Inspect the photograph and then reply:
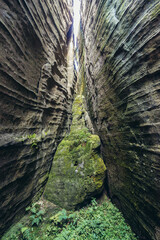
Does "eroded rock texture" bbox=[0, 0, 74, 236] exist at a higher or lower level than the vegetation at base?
higher

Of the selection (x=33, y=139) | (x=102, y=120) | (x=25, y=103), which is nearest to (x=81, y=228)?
(x=33, y=139)

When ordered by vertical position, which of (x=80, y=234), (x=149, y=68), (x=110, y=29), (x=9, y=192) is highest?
(x=110, y=29)

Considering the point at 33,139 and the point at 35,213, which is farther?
the point at 33,139

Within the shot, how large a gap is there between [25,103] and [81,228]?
5523mm

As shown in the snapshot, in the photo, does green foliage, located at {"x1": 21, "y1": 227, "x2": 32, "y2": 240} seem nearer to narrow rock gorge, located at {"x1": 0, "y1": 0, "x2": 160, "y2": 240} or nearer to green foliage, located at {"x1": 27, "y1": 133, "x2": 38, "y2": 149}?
narrow rock gorge, located at {"x1": 0, "y1": 0, "x2": 160, "y2": 240}

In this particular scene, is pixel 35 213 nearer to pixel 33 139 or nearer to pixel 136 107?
pixel 33 139

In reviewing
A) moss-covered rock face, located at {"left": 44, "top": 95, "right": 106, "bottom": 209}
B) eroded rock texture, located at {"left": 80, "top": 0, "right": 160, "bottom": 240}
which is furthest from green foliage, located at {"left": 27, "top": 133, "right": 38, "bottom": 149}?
eroded rock texture, located at {"left": 80, "top": 0, "right": 160, "bottom": 240}

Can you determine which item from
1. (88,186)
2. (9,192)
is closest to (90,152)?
(88,186)

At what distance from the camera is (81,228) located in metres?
3.56

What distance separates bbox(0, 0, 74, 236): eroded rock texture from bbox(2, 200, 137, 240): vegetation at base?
953 mm

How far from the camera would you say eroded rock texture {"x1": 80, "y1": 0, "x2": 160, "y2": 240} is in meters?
2.70

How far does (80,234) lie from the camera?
3.43 m

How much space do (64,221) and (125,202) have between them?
2.66 meters

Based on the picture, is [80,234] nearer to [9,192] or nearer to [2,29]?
[9,192]
